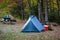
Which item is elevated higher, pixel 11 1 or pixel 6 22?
pixel 11 1

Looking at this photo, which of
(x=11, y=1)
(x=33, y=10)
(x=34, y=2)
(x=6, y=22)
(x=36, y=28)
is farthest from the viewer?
(x=11, y=1)

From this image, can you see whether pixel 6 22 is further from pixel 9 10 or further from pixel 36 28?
pixel 9 10

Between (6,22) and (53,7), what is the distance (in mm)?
9960

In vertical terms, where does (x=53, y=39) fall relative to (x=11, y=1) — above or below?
below

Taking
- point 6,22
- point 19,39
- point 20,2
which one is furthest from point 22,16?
point 19,39

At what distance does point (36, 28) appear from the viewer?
13.8 meters

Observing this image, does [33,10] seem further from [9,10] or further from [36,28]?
[36,28]

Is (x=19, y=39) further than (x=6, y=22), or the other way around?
(x=6, y=22)

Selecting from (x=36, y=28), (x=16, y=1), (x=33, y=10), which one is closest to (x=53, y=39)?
(x=36, y=28)

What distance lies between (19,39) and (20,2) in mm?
20517

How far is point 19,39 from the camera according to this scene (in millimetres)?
10320

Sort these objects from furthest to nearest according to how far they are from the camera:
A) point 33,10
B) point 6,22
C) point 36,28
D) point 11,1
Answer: point 11,1 → point 33,10 → point 6,22 → point 36,28

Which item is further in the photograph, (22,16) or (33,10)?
(22,16)

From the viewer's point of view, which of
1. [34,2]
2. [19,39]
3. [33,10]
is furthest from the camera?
[34,2]
